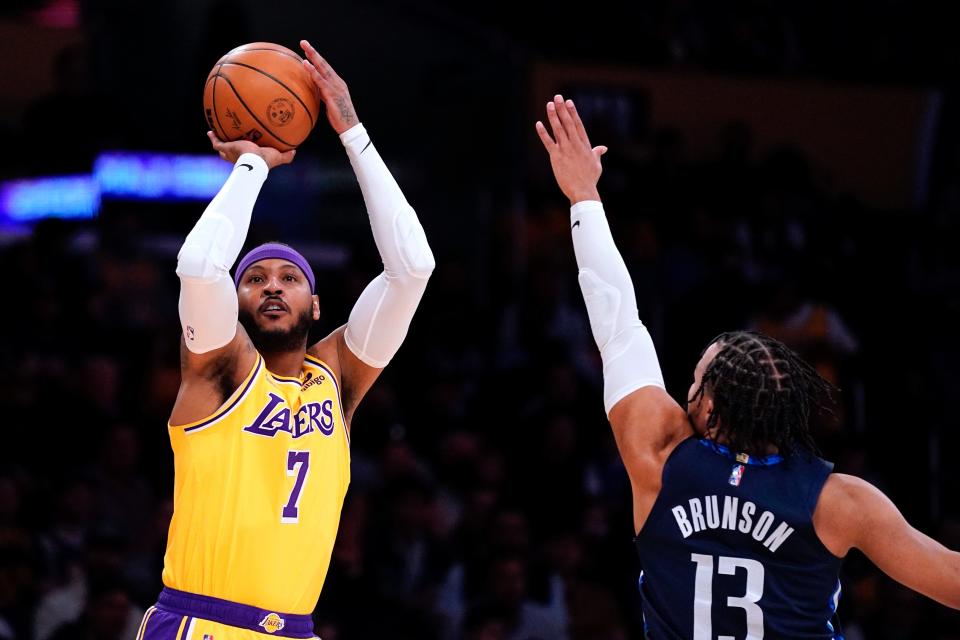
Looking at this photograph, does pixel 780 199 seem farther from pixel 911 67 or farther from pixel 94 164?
pixel 94 164

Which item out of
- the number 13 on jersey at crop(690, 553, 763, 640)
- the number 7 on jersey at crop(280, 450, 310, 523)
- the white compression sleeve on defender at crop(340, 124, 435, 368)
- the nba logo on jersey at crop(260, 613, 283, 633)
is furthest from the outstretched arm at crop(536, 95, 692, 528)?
the nba logo on jersey at crop(260, 613, 283, 633)

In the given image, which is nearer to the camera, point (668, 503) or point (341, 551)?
point (668, 503)

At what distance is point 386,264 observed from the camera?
5.34 meters

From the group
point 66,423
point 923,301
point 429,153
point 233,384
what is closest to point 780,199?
point 923,301

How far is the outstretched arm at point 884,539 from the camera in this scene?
3.77m

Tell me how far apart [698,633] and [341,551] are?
4991mm

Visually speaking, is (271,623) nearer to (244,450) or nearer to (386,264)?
(244,450)

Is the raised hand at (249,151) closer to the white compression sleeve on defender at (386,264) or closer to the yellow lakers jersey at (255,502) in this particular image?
the white compression sleeve on defender at (386,264)

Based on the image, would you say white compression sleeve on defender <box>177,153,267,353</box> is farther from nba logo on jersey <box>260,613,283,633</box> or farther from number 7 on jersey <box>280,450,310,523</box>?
nba logo on jersey <box>260,613,283,633</box>

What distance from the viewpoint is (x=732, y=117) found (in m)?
15.6

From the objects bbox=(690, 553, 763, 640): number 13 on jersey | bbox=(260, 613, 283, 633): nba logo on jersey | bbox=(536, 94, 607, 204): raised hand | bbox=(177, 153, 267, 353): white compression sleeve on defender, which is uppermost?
bbox=(536, 94, 607, 204): raised hand

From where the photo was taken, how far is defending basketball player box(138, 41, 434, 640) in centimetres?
471

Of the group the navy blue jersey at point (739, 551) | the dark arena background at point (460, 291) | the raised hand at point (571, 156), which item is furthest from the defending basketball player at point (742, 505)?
the dark arena background at point (460, 291)

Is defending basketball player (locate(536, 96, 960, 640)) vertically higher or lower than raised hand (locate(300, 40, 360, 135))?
lower
